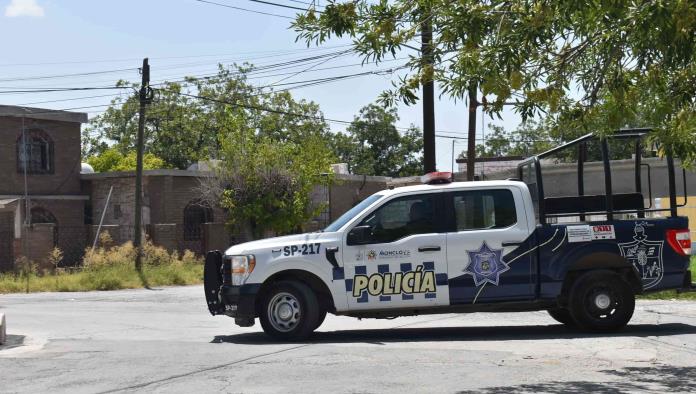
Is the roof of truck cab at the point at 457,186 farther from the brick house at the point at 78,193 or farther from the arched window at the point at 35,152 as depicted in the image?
the arched window at the point at 35,152

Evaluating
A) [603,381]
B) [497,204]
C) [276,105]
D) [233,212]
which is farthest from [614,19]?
[276,105]

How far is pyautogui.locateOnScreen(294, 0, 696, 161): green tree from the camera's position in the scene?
8195 millimetres

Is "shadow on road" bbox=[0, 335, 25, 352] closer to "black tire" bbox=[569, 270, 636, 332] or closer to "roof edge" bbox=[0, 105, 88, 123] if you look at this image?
"black tire" bbox=[569, 270, 636, 332]

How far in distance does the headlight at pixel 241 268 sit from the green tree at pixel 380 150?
58.5m

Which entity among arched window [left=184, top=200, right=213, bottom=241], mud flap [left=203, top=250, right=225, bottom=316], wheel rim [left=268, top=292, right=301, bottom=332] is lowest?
wheel rim [left=268, top=292, right=301, bottom=332]

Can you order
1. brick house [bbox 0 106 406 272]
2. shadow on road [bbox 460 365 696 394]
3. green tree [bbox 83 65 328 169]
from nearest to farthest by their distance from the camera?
1. shadow on road [bbox 460 365 696 394]
2. brick house [bbox 0 106 406 272]
3. green tree [bbox 83 65 328 169]

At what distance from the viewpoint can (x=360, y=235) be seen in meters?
11.7

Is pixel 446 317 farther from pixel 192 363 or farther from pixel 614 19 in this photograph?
pixel 614 19

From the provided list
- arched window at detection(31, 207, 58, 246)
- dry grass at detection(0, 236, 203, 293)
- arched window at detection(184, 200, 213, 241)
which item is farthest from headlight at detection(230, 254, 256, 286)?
arched window at detection(31, 207, 58, 246)

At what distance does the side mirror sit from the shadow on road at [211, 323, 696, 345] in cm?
123

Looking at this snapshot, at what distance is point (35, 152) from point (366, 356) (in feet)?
105

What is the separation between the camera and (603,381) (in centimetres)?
856

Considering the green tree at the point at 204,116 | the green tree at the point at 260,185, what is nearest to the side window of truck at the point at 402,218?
the green tree at the point at 260,185

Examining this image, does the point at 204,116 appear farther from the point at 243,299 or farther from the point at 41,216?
the point at 243,299
